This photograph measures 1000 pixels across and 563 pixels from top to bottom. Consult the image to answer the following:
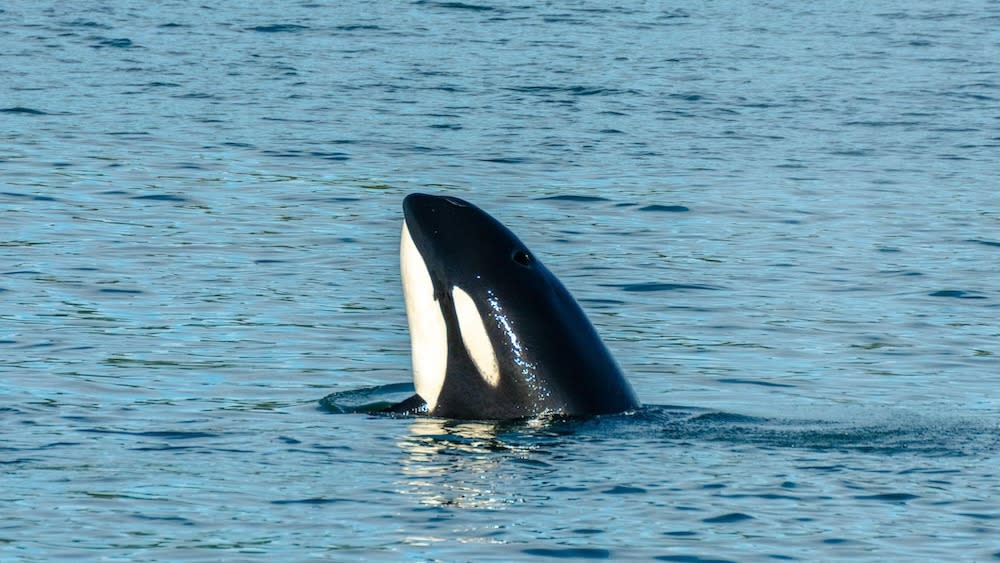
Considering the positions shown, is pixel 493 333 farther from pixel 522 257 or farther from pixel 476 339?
pixel 522 257

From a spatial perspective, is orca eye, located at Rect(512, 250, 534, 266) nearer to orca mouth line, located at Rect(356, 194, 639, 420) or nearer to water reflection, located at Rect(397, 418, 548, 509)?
orca mouth line, located at Rect(356, 194, 639, 420)

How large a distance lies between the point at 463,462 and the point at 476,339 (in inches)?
38.4

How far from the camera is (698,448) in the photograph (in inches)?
472

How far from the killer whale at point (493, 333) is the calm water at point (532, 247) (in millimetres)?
211

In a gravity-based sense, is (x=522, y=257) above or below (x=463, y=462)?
above

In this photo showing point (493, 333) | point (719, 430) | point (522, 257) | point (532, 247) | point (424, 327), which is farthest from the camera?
point (532, 247)

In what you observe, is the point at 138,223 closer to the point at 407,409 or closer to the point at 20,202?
the point at 20,202

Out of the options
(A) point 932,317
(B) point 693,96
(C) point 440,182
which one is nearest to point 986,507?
(A) point 932,317

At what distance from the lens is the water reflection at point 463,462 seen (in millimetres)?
10578

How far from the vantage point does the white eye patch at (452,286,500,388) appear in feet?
38.7

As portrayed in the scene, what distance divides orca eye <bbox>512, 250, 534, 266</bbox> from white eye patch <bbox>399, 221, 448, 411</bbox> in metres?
0.59

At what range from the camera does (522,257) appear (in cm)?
1194

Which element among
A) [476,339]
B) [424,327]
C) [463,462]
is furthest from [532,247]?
[463,462]

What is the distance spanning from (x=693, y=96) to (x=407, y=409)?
68.5 feet
